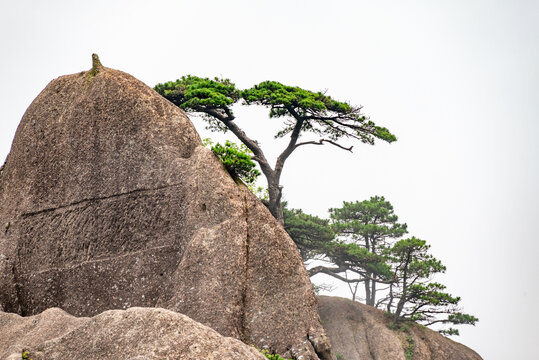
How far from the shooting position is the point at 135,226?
1401 centimetres

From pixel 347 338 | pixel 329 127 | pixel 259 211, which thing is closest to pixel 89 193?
pixel 259 211

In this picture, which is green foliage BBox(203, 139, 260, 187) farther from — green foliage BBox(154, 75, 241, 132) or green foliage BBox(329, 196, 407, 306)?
green foliage BBox(329, 196, 407, 306)

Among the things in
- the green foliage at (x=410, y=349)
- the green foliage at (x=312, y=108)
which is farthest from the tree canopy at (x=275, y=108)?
the green foliage at (x=410, y=349)

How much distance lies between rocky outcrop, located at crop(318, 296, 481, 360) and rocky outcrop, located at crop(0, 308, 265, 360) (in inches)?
762

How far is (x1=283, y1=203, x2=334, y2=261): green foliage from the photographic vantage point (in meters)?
30.6

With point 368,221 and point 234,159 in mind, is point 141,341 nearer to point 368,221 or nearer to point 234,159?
point 234,159

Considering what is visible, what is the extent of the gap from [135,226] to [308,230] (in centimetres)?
1769

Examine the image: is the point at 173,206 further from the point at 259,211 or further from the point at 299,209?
the point at 299,209

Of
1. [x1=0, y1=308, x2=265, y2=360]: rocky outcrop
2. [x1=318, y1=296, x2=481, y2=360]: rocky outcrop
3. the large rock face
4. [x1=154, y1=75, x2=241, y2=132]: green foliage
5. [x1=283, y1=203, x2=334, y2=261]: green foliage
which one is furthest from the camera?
[x1=283, y1=203, x2=334, y2=261]: green foliage

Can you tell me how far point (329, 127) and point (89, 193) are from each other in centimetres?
1488

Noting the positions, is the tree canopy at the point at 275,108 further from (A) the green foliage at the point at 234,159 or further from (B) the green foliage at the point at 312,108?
(A) the green foliage at the point at 234,159

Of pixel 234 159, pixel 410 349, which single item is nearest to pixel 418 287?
pixel 410 349

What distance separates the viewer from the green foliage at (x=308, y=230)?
100ft

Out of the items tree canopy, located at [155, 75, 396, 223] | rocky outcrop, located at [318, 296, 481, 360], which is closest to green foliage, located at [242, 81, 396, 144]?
tree canopy, located at [155, 75, 396, 223]
